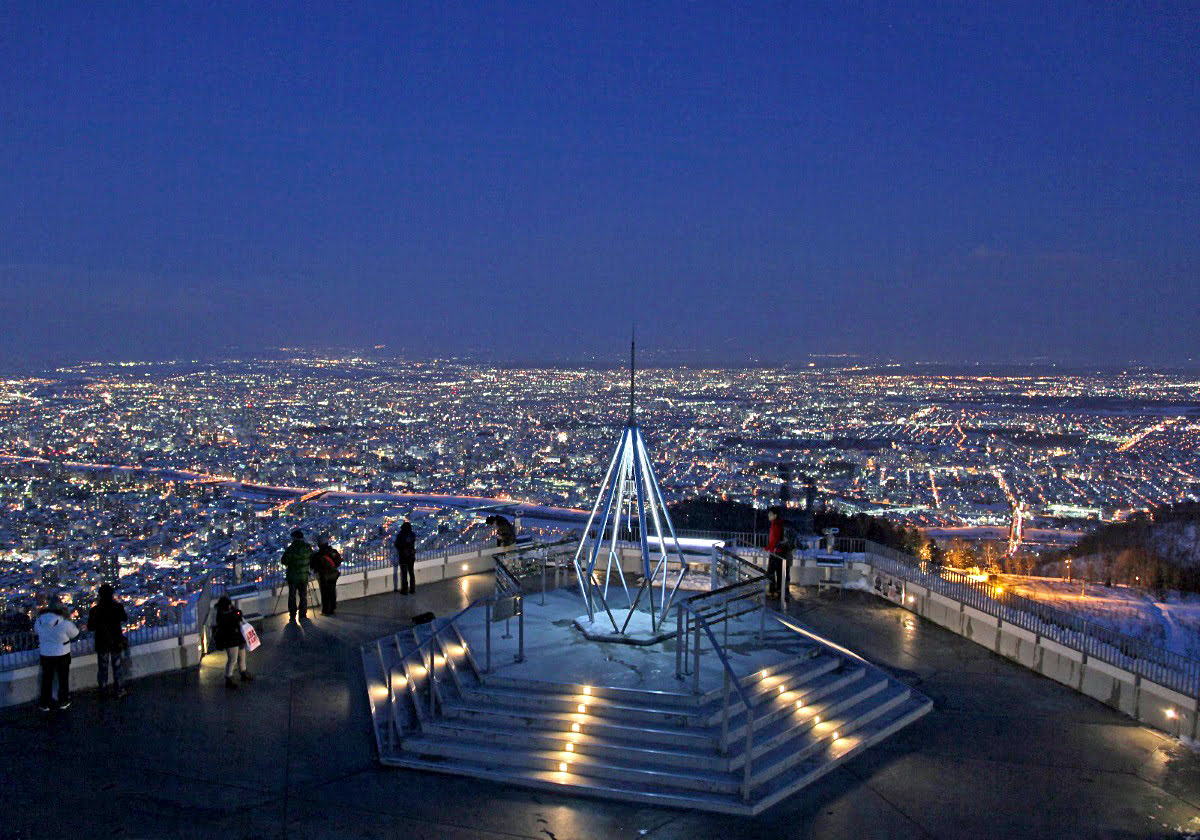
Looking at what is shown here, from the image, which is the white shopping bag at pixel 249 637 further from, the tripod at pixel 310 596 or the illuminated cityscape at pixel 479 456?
the illuminated cityscape at pixel 479 456

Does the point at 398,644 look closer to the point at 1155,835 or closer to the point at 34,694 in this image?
the point at 34,694

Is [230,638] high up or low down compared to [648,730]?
up

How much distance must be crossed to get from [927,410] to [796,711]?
8334cm

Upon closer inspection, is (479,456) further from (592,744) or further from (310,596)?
(592,744)

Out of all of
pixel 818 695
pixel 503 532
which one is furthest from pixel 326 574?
pixel 818 695

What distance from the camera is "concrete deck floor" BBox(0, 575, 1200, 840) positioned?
6949 millimetres

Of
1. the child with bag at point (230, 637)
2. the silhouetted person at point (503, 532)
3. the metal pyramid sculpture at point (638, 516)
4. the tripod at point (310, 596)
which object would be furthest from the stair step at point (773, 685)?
the silhouetted person at point (503, 532)

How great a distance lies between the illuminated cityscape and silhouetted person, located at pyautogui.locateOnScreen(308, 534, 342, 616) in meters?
2.67

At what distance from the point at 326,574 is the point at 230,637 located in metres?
3.06

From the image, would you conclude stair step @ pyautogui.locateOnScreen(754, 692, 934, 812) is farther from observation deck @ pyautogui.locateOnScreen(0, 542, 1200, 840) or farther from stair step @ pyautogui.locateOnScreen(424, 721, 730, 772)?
stair step @ pyautogui.locateOnScreen(424, 721, 730, 772)

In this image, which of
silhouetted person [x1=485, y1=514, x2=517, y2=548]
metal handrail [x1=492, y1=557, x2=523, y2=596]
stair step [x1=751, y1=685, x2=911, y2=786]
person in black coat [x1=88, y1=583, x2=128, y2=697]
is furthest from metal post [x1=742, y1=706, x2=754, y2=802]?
silhouetted person [x1=485, y1=514, x2=517, y2=548]

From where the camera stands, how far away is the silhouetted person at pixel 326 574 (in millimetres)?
12984

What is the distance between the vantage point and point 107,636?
30.9 ft

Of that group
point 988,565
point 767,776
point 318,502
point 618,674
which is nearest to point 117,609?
point 618,674
